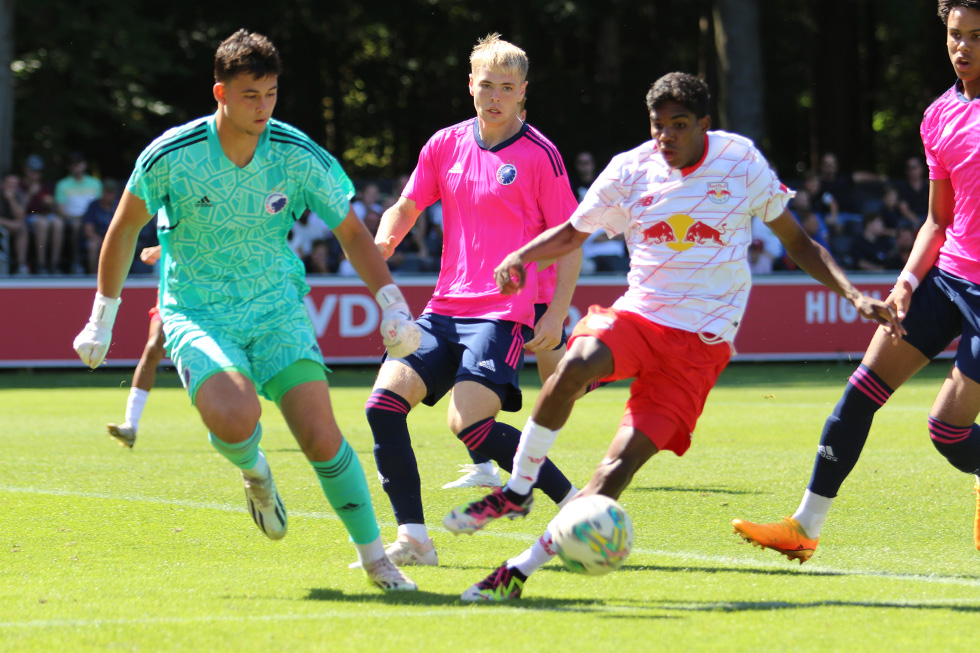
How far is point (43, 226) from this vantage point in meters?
18.2

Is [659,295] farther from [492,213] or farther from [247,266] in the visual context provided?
Answer: [247,266]

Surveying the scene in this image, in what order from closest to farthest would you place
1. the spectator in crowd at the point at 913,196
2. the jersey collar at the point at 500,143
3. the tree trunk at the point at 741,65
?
the jersey collar at the point at 500,143 < the spectator in crowd at the point at 913,196 < the tree trunk at the point at 741,65

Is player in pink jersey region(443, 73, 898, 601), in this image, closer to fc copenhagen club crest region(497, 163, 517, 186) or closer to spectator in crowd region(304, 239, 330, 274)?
fc copenhagen club crest region(497, 163, 517, 186)

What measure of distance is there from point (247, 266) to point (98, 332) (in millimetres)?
694

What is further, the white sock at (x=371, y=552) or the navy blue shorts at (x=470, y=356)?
the navy blue shorts at (x=470, y=356)

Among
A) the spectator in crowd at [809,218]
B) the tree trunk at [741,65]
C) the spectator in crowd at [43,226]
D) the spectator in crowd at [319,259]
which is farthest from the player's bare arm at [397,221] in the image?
the tree trunk at [741,65]

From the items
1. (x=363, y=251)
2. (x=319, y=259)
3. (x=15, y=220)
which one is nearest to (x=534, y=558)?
(x=363, y=251)

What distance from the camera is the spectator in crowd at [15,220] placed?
18.0m

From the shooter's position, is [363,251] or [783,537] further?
[783,537]

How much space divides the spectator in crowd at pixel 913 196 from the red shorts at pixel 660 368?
16015mm

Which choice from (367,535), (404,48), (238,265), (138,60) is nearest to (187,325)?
(238,265)

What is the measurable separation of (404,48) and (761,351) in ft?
59.3

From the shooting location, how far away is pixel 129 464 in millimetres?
9156

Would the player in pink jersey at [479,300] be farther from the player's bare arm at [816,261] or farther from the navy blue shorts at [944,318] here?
the navy blue shorts at [944,318]
